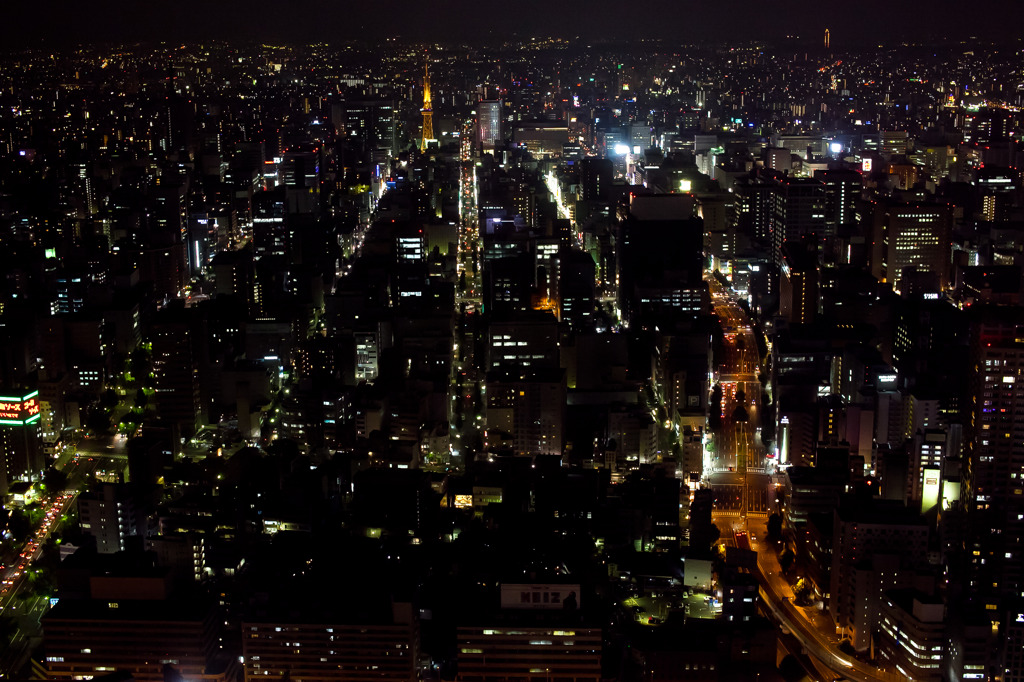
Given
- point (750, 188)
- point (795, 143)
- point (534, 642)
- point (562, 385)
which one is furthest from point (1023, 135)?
point (534, 642)

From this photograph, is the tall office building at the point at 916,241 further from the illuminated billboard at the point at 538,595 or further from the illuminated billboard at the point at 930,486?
the illuminated billboard at the point at 538,595

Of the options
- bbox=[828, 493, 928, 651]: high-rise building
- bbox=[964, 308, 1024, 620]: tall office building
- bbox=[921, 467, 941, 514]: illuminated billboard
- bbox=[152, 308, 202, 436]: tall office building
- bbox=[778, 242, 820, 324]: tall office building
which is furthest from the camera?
bbox=[778, 242, 820, 324]: tall office building

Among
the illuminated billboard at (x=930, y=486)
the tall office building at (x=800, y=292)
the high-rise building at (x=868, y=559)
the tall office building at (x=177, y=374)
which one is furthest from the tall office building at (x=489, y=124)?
the high-rise building at (x=868, y=559)

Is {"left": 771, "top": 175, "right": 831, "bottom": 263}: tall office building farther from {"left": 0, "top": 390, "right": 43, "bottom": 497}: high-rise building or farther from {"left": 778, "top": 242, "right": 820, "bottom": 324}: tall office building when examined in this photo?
{"left": 0, "top": 390, "right": 43, "bottom": 497}: high-rise building

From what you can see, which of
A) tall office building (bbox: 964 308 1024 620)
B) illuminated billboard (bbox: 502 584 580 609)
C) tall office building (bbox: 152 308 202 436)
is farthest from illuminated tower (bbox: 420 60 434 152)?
illuminated billboard (bbox: 502 584 580 609)

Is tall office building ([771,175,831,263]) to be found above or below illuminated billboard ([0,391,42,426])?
above

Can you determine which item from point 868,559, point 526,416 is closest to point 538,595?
point 868,559
